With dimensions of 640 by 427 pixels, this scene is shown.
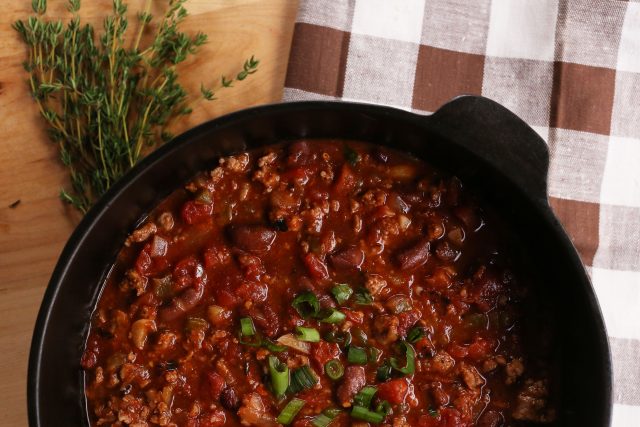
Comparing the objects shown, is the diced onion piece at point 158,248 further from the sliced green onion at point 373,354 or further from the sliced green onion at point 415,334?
the sliced green onion at point 415,334

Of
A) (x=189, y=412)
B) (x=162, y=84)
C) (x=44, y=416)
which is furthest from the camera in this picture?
(x=162, y=84)

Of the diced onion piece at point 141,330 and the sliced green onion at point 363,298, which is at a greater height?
the sliced green onion at point 363,298

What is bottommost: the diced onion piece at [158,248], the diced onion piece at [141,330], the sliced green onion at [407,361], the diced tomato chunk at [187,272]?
the sliced green onion at [407,361]

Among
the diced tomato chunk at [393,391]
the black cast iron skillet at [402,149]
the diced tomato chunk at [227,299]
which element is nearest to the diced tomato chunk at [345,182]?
the black cast iron skillet at [402,149]

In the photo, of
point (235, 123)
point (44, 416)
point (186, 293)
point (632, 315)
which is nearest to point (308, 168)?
point (235, 123)

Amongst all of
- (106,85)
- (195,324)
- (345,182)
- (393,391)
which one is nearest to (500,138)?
(345,182)

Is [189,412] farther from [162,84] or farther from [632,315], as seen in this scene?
[632,315]
